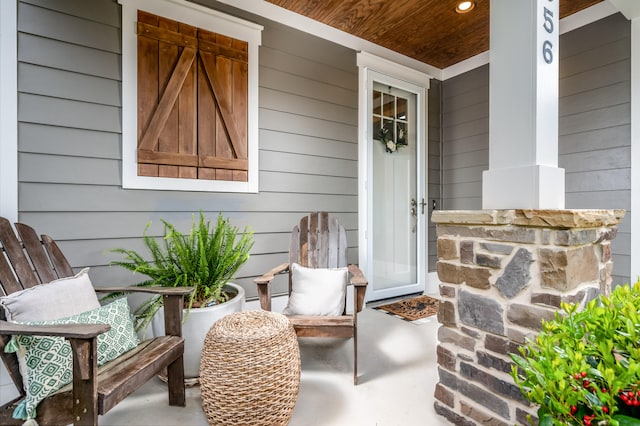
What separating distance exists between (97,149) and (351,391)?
222 centimetres

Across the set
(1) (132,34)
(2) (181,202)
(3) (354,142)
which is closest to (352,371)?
(2) (181,202)

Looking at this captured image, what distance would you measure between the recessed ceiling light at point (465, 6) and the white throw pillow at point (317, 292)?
8.02 feet

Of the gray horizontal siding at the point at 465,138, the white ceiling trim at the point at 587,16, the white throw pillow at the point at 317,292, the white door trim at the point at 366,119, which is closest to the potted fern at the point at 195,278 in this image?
the white throw pillow at the point at 317,292

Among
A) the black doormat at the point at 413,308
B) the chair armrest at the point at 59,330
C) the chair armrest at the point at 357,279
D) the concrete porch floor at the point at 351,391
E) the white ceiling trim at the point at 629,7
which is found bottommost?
the concrete porch floor at the point at 351,391

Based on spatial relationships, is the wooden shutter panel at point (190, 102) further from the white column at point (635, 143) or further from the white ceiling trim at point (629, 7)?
the white column at point (635, 143)

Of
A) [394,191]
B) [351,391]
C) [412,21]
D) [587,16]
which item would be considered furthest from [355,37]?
[351,391]

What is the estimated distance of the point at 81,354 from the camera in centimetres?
109

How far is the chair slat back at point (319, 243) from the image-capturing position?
99.6 inches

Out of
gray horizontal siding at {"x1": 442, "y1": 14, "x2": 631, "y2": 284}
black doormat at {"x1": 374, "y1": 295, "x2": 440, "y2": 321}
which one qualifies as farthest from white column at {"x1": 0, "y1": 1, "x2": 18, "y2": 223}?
gray horizontal siding at {"x1": 442, "y1": 14, "x2": 631, "y2": 284}

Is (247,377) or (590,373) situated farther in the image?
(247,377)

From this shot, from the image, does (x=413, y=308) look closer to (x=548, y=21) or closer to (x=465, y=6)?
(x=548, y=21)

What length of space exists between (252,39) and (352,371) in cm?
267

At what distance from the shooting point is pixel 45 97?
194cm

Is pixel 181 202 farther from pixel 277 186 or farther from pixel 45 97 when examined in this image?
pixel 45 97
